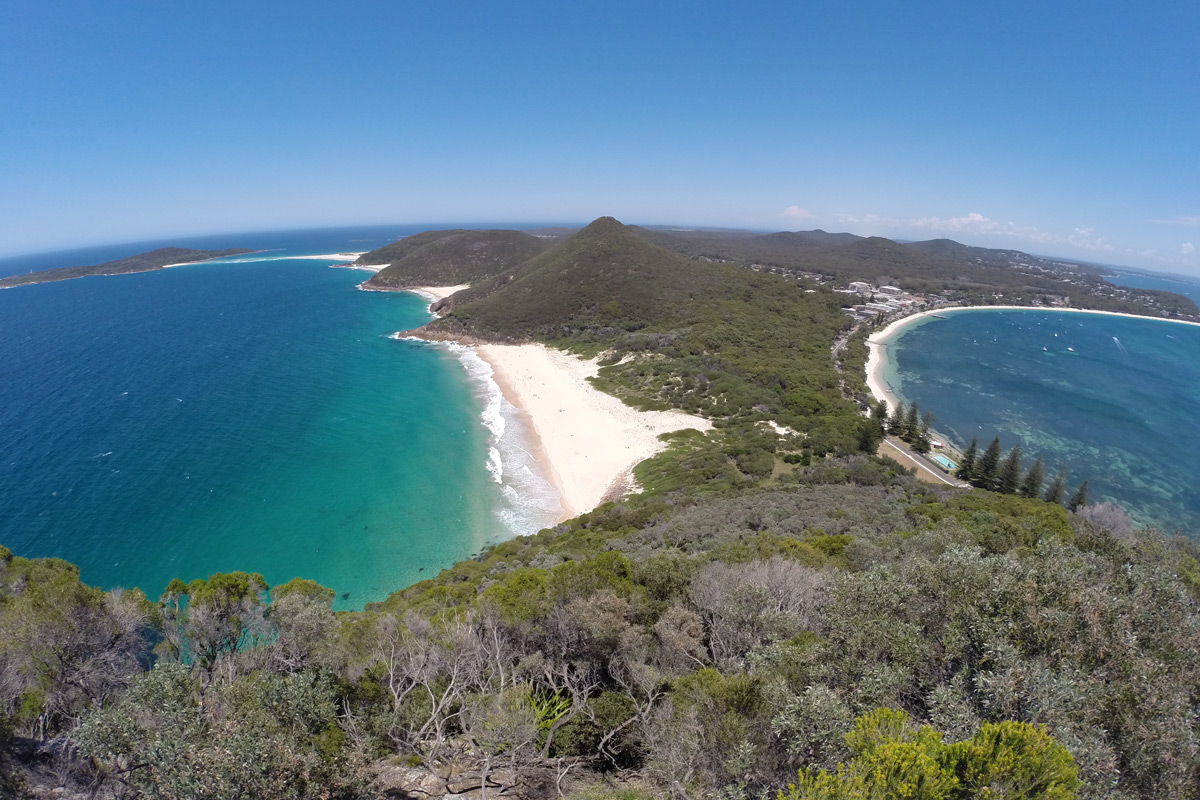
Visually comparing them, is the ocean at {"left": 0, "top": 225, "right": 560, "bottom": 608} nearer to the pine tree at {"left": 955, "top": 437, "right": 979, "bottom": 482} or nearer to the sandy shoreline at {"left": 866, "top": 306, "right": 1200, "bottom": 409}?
the pine tree at {"left": 955, "top": 437, "right": 979, "bottom": 482}

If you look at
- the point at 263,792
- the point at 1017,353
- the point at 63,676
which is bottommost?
the point at 63,676

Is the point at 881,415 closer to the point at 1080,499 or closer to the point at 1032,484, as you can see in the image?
the point at 1032,484

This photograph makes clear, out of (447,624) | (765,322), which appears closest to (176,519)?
(447,624)

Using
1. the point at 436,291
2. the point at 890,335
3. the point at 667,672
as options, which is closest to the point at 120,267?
the point at 436,291

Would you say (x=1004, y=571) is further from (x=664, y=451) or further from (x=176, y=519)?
(x=176, y=519)

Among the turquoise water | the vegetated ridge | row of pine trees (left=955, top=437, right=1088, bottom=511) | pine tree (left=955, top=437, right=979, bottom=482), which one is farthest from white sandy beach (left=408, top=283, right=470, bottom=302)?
row of pine trees (left=955, top=437, right=1088, bottom=511)

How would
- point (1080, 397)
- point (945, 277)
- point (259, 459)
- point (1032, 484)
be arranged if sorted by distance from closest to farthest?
1. point (1032, 484)
2. point (259, 459)
3. point (1080, 397)
4. point (945, 277)
